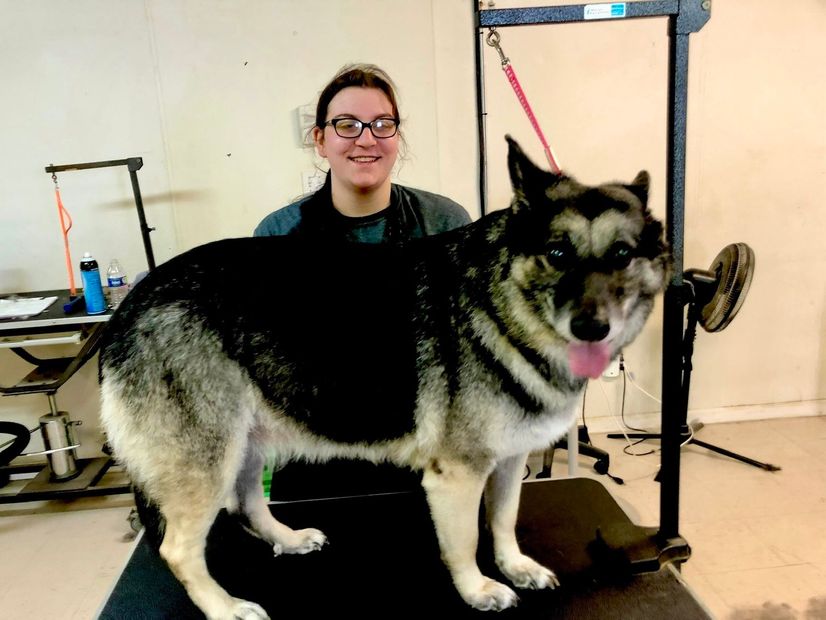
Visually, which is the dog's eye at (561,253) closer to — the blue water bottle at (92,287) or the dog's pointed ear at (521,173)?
the dog's pointed ear at (521,173)

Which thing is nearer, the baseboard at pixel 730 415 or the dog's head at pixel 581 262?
the dog's head at pixel 581 262

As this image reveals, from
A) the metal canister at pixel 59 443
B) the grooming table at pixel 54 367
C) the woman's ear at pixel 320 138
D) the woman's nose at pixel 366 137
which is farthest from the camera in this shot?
the metal canister at pixel 59 443

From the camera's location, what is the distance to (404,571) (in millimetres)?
1324

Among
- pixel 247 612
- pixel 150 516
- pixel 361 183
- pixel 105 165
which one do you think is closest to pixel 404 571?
pixel 247 612

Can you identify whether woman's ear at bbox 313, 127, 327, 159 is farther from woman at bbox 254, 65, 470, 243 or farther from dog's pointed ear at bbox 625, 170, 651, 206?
dog's pointed ear at bbox 625, 170, 651, 206

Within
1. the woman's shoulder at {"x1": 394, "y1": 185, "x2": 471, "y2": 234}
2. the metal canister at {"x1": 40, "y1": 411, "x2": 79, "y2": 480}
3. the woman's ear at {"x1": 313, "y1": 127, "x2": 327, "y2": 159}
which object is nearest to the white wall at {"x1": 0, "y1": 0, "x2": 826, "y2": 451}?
the metal canister at {"x1": 40, "y1": 411, "x2": 79, "y2": 480}

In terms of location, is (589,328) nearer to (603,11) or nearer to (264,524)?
(603,11)

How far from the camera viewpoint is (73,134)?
272 cm

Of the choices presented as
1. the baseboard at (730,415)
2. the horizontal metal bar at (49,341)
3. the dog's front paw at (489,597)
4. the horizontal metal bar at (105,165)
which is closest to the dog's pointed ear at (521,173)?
the dog's front paw at (489,597)

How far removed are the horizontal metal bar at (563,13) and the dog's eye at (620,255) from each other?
16.1 inches

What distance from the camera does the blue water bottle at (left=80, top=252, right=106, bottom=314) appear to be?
246cm

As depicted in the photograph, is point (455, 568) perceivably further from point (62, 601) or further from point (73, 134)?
point (73, 134)

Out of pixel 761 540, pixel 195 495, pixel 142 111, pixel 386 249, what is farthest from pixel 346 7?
pixel 761 540

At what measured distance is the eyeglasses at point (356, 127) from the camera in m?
1.63
